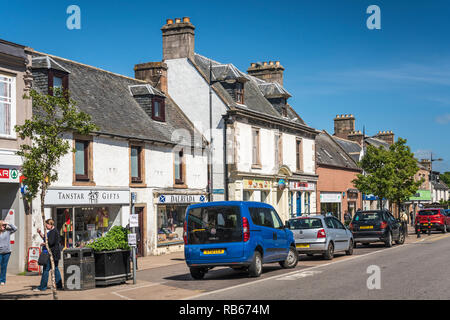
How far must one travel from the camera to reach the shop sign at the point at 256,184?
33525 mm

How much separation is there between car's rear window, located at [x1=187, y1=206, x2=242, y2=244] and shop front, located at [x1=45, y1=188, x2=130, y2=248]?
699 centimetres

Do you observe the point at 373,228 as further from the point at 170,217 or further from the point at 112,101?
the point at 112,101

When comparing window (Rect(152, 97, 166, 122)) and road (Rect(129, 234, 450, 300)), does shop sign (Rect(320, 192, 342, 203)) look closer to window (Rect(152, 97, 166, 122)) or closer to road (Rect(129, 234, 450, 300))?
window (Rect(152, 97, 166, 122))

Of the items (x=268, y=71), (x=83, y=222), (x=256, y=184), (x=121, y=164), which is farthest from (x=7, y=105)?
(x=268, y=71)

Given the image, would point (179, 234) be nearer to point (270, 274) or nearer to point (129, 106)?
point (129, 106)

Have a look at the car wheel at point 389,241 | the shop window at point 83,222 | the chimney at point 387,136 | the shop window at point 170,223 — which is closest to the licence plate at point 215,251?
the shop window at point 83,222

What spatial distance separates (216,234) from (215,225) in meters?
0.24

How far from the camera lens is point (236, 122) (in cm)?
3266

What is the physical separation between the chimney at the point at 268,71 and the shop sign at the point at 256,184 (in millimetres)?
10592

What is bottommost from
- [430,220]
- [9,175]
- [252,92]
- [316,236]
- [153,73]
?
[430,220]

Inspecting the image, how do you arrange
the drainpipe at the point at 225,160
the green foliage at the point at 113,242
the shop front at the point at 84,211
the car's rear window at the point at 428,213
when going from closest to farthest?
the green foliage at the point at 113,242 → the shop front at the point at 84,211 → the drainpipe at the point at 225,160 → the car's rear window at the point at 428,213

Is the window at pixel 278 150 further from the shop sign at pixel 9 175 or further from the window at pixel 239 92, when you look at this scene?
the shop sign at pixel 9 175

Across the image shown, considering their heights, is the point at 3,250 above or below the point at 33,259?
above

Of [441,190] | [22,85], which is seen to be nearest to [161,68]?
[22,85]
